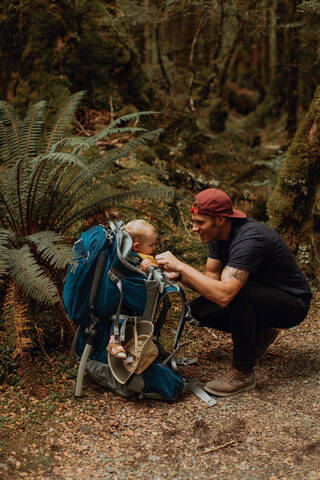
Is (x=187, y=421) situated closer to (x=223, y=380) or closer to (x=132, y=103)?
(x=223, y=380)

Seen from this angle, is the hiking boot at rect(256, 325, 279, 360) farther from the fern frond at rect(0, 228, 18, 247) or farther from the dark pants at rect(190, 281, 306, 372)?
the fern frond at rect(0, 228, 18, 247)

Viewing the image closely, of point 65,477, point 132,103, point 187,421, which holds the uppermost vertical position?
point 132,103

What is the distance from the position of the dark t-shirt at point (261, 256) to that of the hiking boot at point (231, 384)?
615mm

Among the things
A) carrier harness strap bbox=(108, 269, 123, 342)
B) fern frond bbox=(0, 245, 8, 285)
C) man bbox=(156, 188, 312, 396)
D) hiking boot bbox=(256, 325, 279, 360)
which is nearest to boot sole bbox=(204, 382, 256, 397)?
man bbox=(156, 188, 312, 396)

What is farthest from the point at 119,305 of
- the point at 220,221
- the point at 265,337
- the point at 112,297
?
the point at 265,337

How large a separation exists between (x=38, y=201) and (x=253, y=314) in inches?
73.9

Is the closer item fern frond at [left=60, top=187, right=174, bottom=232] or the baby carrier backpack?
the baby carrier backpack

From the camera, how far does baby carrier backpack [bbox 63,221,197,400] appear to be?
262cm

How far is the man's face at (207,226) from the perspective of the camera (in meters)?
2.74

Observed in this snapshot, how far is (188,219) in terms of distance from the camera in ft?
17.5

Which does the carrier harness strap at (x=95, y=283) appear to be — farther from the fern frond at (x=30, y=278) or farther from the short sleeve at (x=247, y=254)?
the short sleeve at (x=247, y=254)

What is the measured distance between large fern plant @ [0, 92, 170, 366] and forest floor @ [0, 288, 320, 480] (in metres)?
0.44

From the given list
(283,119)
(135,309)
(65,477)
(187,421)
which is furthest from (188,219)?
(283,119)

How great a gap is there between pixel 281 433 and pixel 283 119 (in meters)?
10.7
